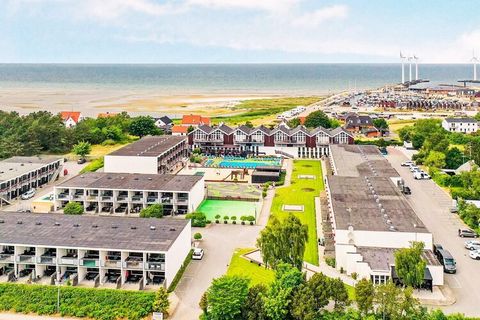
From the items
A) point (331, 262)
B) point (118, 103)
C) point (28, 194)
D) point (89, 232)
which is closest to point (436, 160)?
point (331, 262)

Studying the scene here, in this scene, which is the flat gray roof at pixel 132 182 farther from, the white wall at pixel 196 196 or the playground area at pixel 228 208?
the playground area at pixel 228 208

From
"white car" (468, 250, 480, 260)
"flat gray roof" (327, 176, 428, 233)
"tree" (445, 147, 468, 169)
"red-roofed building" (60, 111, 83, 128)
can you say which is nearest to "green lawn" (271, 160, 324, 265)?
"flat gray roof" (327, 176, 428, 233)

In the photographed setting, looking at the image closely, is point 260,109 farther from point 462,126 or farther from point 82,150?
point 82,150

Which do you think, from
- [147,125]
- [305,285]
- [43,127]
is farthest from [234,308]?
[147,125]

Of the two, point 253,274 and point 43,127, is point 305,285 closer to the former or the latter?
point 253,274

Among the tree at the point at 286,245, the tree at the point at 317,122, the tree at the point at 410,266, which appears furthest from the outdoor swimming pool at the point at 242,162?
the tree at the point at 410,266
